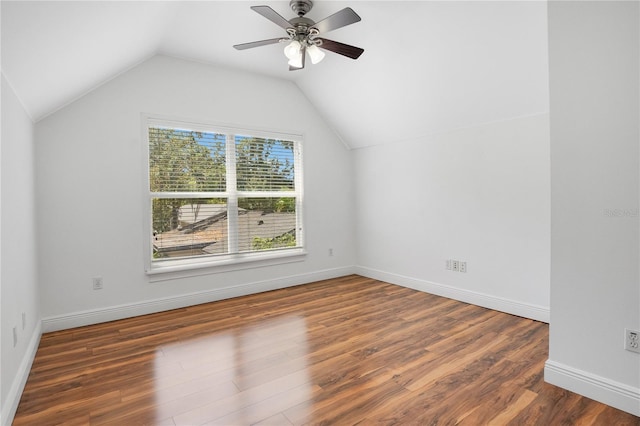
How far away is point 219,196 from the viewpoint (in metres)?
4.08

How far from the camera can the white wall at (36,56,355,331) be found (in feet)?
10.2

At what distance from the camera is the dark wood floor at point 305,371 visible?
5.94ft

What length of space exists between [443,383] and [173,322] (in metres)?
2.56

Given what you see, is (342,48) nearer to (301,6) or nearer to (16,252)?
(301,6)

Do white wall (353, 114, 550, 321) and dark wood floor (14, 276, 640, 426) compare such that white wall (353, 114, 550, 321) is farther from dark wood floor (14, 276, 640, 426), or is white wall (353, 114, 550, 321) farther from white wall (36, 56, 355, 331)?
white wall (36, 56, 355, 331)

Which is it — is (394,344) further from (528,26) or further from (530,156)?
(528,26)

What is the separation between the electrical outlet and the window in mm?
3494

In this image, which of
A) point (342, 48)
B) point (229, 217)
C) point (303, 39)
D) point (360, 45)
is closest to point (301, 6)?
point (303, 39)

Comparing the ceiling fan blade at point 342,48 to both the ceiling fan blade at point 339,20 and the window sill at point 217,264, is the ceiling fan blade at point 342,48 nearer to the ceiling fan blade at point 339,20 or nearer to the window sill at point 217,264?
the ceiling fan blade at point 339,20

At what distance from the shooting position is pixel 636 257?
5.71ft

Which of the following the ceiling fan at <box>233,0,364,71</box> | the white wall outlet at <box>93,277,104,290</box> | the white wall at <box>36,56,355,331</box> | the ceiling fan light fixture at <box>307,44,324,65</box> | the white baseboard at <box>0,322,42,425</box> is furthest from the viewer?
the white wall outlet at <box>93,277,104,290</box>

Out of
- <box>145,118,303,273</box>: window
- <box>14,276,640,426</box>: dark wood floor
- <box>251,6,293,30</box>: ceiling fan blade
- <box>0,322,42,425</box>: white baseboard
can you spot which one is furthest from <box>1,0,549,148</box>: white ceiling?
<box>14,276,640,426</box>: dark wood floor

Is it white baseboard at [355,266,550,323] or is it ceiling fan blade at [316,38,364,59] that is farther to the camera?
white baseboard at [355,266,550,323]

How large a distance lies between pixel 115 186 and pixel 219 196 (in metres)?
1.11
